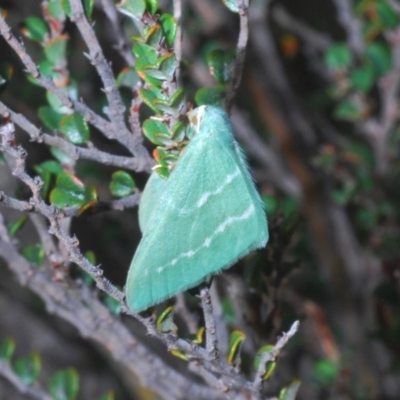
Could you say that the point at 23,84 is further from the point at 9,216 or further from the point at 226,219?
the point at 226,219

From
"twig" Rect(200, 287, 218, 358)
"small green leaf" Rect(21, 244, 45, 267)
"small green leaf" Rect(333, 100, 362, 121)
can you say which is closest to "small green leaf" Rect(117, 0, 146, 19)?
"twig" Rect(200, 287, 218, 358)

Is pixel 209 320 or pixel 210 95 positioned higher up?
pixel 210 95

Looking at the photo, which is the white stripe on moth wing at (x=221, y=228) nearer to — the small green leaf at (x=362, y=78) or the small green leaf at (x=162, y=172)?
the small green leaf at (x=162, y=172)

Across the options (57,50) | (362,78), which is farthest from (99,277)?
(362,78)

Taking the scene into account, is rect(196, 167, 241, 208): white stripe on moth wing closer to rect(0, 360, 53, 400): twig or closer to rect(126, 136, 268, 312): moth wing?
rect(126, 136, 268, 312): moth wing

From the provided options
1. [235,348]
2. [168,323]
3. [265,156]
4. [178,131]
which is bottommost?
[265,156]

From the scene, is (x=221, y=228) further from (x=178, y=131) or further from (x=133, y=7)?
(x=133, y=7)
